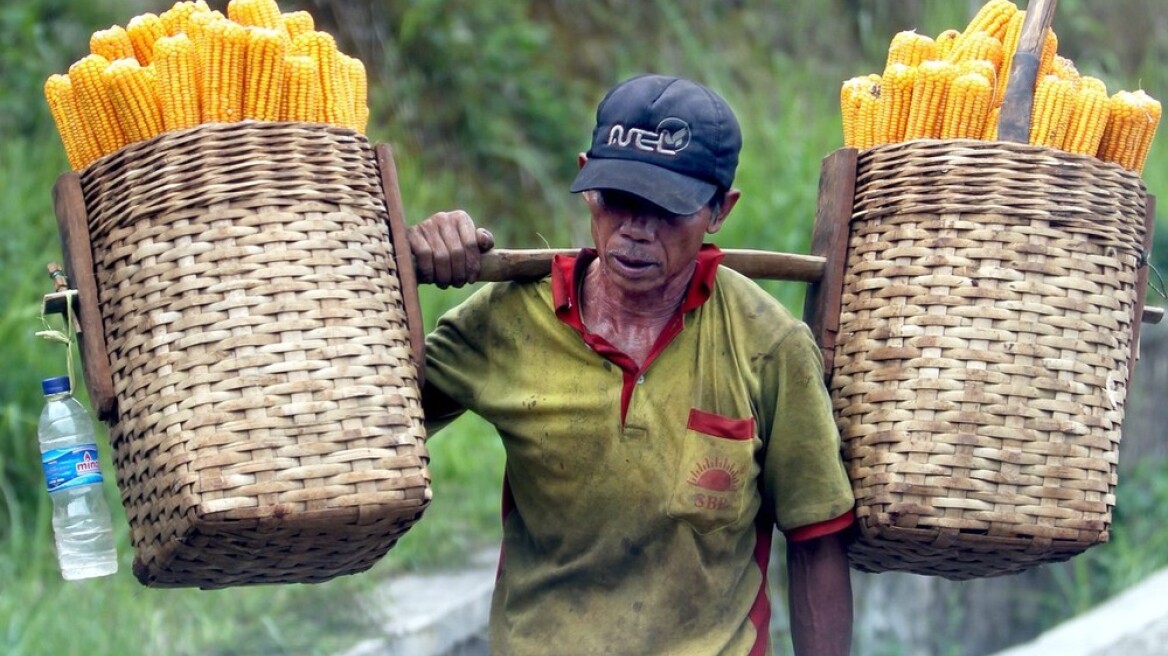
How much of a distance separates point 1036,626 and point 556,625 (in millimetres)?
4646

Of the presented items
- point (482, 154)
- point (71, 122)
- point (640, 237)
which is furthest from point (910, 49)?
point (482, 154)

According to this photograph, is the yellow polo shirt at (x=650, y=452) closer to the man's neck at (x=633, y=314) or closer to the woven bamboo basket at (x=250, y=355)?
the man's neck at (x=633, y=314)

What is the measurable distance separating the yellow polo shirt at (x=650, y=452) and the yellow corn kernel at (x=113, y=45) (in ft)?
2.57

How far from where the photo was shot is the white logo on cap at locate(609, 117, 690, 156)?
9.69ft

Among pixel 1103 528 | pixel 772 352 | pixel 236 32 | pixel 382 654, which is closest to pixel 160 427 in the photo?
pixel 236 32

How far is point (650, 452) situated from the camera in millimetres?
2998

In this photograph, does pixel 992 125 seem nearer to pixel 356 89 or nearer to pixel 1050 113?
pixel 1050 113

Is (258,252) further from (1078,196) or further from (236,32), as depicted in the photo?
(1078,196)

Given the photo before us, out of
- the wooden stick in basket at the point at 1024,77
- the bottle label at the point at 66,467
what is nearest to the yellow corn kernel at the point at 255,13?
the bottle label at the point at 66,467

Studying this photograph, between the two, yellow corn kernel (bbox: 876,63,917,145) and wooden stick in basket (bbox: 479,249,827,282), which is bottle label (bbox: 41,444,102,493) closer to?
wooden stick in basket (bbox: 479,249,827,282)

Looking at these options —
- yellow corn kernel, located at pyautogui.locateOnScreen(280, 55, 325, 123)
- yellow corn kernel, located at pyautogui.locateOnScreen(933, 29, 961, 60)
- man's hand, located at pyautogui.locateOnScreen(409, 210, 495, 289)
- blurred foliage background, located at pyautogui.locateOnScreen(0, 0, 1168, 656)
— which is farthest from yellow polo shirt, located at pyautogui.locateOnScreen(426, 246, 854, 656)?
blurred foliage background, located at pyautogui.locateOnScreen(0, 0, 1168, 656)

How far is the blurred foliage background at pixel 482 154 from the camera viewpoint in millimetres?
5109

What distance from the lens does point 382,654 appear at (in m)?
5.07

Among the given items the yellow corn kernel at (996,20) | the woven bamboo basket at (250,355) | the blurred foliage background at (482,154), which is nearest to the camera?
the woven bamboo basket at (250,355)
